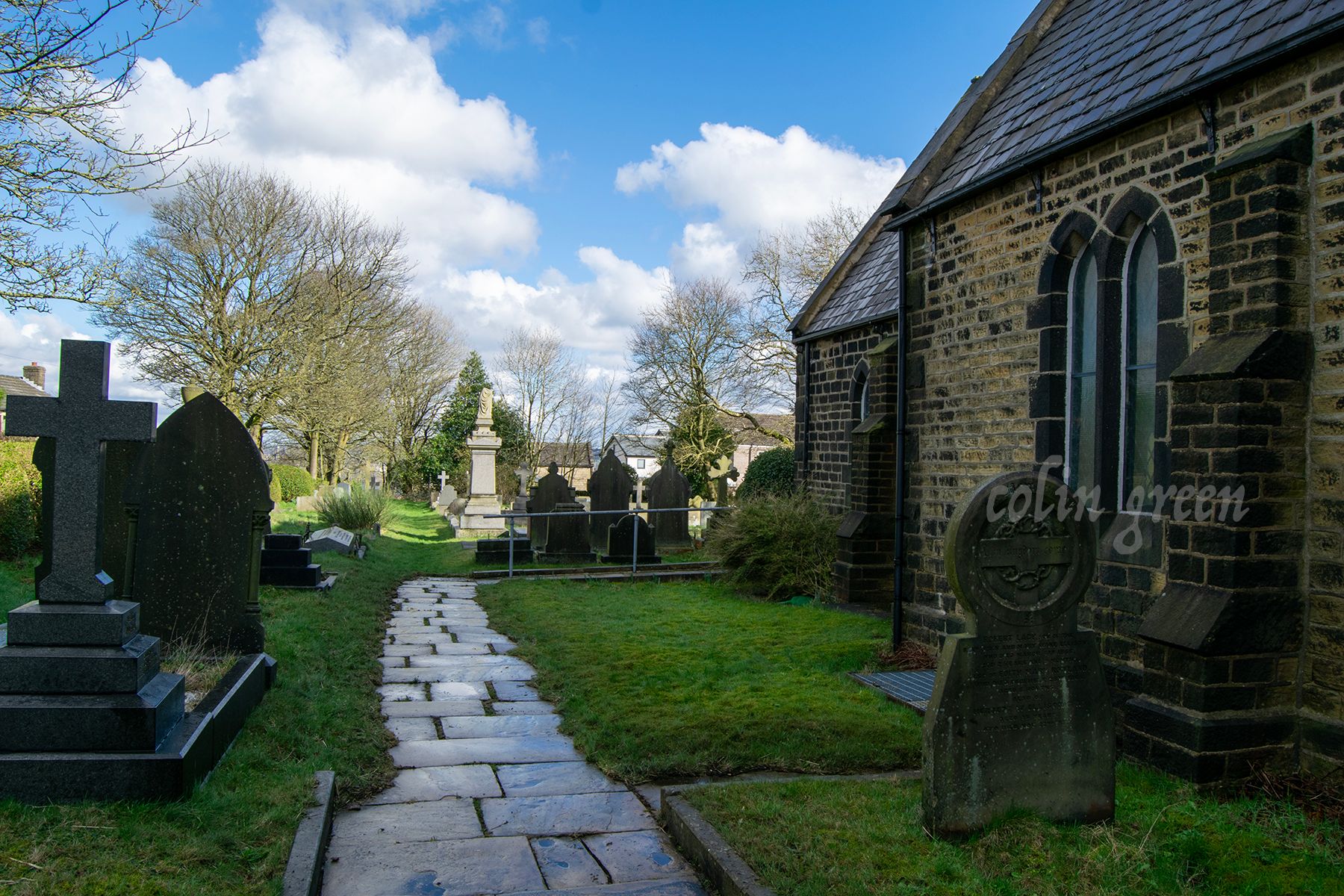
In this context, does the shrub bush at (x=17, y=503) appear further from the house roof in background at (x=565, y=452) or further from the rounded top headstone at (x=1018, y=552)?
the house roof in background at (x=565, y=452)

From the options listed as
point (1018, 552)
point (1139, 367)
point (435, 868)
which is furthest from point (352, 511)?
point (1018, 552)

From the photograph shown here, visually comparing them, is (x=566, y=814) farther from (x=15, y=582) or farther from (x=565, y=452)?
(x=565, y=452)

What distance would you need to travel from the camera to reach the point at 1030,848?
167 inches

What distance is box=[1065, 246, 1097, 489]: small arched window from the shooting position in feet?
23.5

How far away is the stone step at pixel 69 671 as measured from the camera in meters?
4.26

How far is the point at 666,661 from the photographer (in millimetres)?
8398

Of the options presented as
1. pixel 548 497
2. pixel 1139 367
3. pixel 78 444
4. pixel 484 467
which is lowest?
pixel 548 497

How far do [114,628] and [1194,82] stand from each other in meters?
6.96

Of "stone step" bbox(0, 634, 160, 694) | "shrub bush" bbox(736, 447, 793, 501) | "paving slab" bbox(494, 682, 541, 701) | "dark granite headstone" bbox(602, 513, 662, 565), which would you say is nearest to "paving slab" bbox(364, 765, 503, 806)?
"stone step" bbox(0, 634, 160, 694)

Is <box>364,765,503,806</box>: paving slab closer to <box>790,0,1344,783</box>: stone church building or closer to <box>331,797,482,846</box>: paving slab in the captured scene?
<box>331,797,482,846</box>: paving slab

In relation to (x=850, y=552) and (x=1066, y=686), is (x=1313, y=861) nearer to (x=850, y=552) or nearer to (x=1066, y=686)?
(x=1066, y=686)

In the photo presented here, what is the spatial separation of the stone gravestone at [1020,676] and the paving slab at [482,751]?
2605mm

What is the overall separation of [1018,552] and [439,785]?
355cm

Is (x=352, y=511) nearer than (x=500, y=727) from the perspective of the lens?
No
